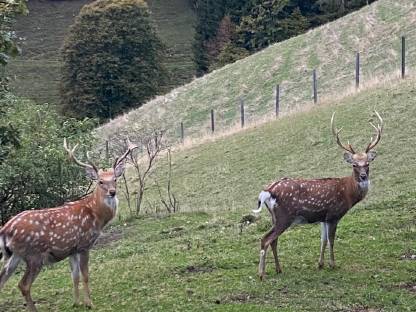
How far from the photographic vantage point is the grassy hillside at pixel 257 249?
10359 mm

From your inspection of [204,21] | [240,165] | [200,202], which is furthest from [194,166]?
[204,21]

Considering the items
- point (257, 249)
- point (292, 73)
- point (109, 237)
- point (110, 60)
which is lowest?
point (109, 237)

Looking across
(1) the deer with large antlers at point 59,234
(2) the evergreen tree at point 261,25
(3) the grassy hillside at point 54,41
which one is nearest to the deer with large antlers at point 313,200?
(1) the deer with large antlers at point 59,234

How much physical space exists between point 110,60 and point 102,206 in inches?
1802

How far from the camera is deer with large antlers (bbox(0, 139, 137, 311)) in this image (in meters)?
9.84

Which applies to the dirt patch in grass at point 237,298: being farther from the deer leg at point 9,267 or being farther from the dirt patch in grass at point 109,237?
the dirt patch in grass at point 109,237

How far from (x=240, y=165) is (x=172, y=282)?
13.4m

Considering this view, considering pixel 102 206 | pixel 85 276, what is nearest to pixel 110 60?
pixel 102 206

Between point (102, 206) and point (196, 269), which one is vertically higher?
point (102, 206)

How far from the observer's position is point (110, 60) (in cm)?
5556

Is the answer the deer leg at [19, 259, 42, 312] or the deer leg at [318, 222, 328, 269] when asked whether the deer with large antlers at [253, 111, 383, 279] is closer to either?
the deer leg at [318, 222, 328, 269]

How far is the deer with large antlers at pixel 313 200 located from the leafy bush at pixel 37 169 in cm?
807

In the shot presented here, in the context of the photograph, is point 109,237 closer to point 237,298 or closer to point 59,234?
point 59,234

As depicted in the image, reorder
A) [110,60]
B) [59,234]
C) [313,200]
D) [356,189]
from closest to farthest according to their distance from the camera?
[59,234] < [313,200] < [356,189] < [110,60]
